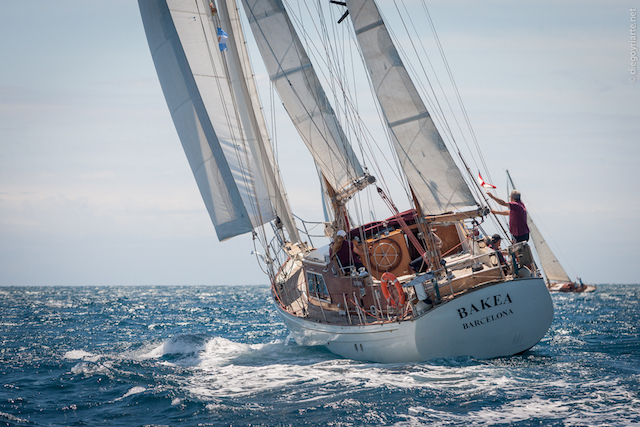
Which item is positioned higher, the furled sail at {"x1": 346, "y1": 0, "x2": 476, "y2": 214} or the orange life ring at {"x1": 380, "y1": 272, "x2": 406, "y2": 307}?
the furled sail at {"x1": 346, "y1": 0, "x2": 476, "y2": 214}

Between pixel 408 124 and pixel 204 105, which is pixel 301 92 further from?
pixel 408 124

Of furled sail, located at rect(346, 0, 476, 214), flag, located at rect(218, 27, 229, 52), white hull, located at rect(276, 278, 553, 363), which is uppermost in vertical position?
flag, located at rect(218, 27, 229, 52)

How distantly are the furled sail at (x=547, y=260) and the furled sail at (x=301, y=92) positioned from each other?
76.1ft

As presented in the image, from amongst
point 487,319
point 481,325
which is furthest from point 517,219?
point 481,325

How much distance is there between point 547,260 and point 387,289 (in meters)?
30.3

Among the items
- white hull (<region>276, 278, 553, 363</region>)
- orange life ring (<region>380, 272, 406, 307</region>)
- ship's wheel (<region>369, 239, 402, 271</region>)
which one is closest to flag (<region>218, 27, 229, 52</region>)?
ship's wheel (<region>369, 239, 402, 271</region>)

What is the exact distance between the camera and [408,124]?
38.7ft

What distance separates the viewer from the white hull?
10.4 m

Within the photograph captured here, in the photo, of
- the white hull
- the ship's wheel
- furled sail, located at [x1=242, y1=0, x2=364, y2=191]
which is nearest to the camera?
the white hull

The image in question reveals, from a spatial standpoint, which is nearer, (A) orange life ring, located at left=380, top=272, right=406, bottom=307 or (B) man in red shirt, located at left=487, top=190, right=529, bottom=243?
(A) orange life ring, located at left=380, top=272, right=406, bottom=307

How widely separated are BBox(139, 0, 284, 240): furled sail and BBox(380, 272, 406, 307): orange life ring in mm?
6912

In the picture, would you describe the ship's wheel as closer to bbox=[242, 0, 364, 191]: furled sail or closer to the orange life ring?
the orange life ring

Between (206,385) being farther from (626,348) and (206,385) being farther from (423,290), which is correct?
Answer: (626,348)

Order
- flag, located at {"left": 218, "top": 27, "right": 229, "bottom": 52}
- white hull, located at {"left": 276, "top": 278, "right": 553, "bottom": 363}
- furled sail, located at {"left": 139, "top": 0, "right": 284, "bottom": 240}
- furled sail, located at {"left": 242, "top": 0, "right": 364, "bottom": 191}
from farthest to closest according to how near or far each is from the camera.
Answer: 1. furled sail, located at {"left": 139, "top": 0, "right": 284, "bottom": 240}
2. flag, located at {"left": 218, "top": 27, "right": 229, "bottom": 52}
3. furled sail, located at {"left": 242, "top": 0, "right": 364, "bottom": 191}
4. white hull, located at {"left": 276, "top": 278, "right": 553, "bottom": 363}
